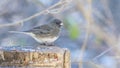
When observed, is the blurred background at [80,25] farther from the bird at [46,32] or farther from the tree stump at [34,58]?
the tree stump at [34,58]

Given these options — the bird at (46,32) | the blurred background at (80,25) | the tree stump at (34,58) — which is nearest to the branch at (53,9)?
the blurred background at (80,25)

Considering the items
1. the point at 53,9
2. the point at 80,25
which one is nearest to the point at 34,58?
the point at 53,9

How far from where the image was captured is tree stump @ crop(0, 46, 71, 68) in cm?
164

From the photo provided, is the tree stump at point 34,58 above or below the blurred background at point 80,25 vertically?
below

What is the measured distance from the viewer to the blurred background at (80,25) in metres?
3.69

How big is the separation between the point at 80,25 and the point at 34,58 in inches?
88.2

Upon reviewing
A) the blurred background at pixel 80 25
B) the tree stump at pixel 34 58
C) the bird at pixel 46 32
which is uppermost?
the blurred background at pixel 80 25

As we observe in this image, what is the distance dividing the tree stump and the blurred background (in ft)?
6.01

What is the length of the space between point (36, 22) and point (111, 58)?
0.65m

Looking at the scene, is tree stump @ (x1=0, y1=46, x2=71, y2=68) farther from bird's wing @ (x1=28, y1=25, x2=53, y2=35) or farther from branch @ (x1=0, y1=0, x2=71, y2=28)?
branch @ (x1=0, y1=0, x2=71, y2=28)

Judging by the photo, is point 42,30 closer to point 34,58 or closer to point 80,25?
point 80,25

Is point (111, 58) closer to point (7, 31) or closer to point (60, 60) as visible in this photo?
point (7, 31)

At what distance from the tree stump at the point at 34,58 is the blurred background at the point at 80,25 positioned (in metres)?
1.83

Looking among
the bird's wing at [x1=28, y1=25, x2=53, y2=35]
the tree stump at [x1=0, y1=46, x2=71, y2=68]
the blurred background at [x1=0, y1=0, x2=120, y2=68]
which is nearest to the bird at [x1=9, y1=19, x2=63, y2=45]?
the bird's wing at [x1=28, y1=25, x2=53, y2=35]
